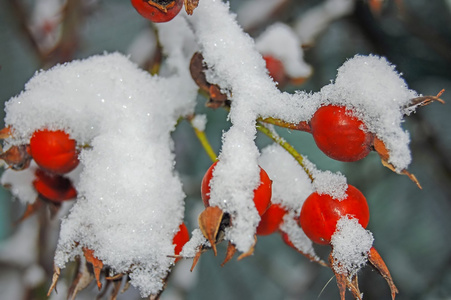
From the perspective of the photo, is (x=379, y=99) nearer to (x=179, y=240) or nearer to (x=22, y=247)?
(x=179, y=240)

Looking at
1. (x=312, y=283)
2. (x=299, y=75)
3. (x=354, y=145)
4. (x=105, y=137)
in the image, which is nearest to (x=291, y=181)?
(x=354, y=145)

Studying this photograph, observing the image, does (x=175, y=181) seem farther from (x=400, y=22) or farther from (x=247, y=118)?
(x=400, y=22)

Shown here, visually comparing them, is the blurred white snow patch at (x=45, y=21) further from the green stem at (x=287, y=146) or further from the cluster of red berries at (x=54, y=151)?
the green stem at (x=287, y=146)

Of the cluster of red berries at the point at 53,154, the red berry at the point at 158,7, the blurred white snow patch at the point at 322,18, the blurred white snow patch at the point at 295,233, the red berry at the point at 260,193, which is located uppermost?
the red berry at the point at 158,7

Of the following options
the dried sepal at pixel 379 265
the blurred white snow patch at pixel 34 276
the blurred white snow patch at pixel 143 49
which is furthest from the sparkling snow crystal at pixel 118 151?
the blurred white snow patch at pixel 34 276

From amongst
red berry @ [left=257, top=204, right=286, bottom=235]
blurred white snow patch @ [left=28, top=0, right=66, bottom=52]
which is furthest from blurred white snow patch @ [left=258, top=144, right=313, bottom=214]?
blurred white snow patch @ [left=28, top=0, right=66, bottom=52]

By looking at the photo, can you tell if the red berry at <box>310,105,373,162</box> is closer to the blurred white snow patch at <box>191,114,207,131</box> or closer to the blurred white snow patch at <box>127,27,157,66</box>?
the blurred white snow patch at <box>191,114,207,131</box>

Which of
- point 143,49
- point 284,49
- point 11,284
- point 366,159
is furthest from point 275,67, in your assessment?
point 11,284
